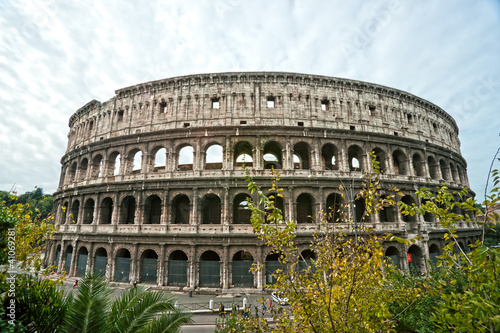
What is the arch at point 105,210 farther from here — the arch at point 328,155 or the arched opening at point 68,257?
the arch at point 328,155

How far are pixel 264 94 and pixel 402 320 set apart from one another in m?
20.3

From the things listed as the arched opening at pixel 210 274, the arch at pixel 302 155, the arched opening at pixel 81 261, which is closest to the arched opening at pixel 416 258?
the arch at pixel 302 155

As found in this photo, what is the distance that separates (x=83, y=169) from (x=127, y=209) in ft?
29.4

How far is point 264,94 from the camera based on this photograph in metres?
23.7

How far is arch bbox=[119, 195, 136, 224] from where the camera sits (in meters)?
22.9

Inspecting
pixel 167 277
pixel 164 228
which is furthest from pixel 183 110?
pixel 167 277

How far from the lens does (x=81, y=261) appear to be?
77.4 feet

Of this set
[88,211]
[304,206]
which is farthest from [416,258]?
[88,211]

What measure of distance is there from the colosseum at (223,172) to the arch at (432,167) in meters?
0.14

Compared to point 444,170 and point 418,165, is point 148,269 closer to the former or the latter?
point 418,165

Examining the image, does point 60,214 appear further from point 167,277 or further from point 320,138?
point 320,138

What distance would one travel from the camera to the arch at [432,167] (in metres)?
26.7

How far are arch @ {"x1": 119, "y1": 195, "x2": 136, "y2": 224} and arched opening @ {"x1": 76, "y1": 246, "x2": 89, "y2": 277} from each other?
17.2ft

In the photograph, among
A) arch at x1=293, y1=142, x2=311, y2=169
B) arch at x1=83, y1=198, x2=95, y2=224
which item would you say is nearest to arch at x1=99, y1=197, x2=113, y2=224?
arch at x1=83, y1=198, x2=95, y2=224
